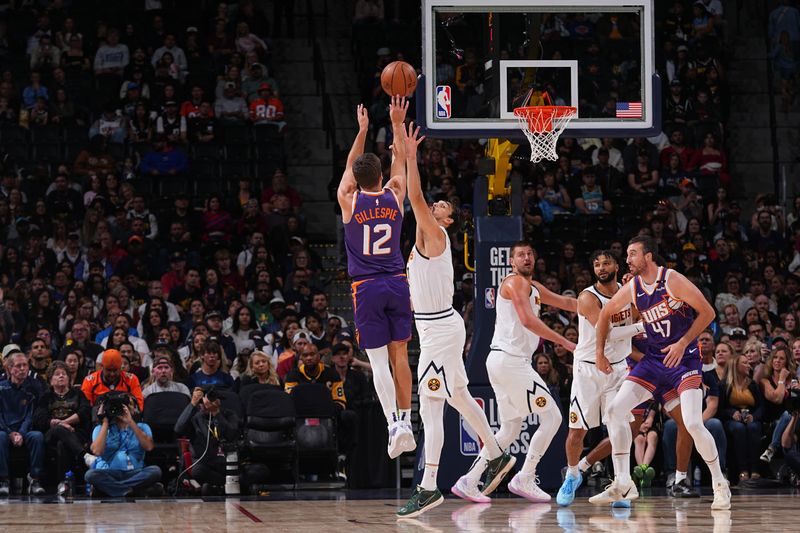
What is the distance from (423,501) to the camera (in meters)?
9.07

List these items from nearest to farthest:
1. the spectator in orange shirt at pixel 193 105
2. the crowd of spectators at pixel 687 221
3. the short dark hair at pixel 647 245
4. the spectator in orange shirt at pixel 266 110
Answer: the short dark hair at pixel 647 245 < the crowd of spectators at pixel 687 221 < the spectator in orange shirt at pixel 193 105 < the spectator in orange shirt at pixel 266 110

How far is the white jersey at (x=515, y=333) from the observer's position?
1056 cm

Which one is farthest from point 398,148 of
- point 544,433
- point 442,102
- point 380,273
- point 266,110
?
point 266,110

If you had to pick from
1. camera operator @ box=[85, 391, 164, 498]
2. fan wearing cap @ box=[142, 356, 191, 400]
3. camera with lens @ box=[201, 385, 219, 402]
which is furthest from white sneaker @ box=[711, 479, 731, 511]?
fan wearing cap @ box=[142, 356, 191, 400]

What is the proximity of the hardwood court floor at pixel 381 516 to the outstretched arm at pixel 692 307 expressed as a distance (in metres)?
1.16

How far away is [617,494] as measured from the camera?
9.82 m

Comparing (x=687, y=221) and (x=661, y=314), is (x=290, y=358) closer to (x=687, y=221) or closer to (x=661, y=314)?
(x=661, y=314)

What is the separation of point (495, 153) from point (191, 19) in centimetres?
1030

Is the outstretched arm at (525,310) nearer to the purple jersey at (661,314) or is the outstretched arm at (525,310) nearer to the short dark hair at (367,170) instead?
the purple jersey at (661,314)

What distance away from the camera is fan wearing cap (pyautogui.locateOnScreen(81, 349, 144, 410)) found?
1259 cm

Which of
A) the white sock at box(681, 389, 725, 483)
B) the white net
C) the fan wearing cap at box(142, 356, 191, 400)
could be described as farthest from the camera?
the fan wearing cap at box(142, 356, 191, 400)

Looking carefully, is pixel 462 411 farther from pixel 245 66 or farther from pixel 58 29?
pixel 58 29

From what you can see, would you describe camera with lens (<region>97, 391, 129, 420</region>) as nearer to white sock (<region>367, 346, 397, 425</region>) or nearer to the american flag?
white sock (<region>367, 346, 397, 425</region>)

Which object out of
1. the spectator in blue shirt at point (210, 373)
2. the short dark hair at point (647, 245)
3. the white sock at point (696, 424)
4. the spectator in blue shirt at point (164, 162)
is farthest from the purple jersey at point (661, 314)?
the spectator in blue shirt at point (164, 162)
